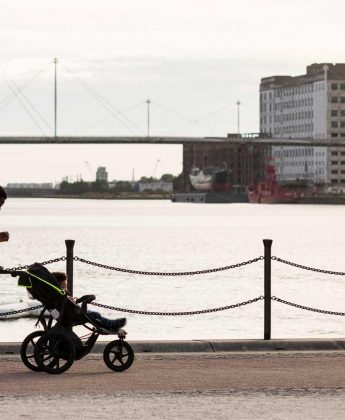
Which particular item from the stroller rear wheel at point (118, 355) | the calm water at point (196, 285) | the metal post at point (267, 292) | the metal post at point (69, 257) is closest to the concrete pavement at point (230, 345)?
the metal post at point (267, 292)

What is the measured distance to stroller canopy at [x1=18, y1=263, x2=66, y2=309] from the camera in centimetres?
1298

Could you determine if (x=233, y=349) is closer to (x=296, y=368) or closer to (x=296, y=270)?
(x=296, y=368)

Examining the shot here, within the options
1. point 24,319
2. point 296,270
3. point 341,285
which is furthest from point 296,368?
point 296,270

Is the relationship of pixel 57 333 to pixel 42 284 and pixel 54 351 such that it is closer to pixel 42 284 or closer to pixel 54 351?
pixel 54 351

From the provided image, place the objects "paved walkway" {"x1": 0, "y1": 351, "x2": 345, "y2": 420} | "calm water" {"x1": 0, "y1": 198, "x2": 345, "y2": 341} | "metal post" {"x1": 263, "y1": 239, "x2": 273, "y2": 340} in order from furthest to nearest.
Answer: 1. "calm water" {"x1": 0, "y1": 198, "x2": 345, "y2": 341}
2. "metal post" {"x1": 263, "y1": 239, "x2": 273, "y2": 340}
3. "paved walkway" {"x1": 0, "y1": 351, "x2": 345, "y2": 420}

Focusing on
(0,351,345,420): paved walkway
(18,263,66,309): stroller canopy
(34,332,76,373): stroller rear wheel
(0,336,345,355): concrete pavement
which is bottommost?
(0,336,345,355): concrete pavement

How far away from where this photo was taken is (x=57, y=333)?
1311 centimetres

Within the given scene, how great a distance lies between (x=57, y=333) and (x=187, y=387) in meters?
1.68

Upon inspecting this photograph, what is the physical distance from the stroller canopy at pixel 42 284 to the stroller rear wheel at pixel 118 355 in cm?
71

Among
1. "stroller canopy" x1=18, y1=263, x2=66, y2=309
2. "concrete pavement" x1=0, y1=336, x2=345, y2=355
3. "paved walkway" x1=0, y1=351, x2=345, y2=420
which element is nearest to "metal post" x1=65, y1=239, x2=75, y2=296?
"concrete pavement" x1=0, y1=336, x2=345, y2=355

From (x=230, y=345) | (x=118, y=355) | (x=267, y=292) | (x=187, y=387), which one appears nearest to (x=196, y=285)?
(x=267, y=292)

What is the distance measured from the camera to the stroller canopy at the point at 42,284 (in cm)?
1298

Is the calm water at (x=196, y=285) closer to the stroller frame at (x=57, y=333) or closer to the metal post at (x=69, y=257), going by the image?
the metal post at (x=69, y=257)

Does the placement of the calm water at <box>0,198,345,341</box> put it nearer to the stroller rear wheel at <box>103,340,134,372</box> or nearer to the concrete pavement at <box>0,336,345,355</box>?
the concrete pavement at <box>0,336,345,355</box>
